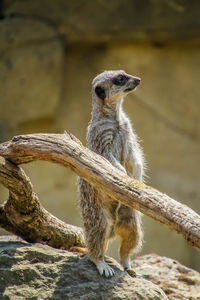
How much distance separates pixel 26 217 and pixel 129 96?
211 inches

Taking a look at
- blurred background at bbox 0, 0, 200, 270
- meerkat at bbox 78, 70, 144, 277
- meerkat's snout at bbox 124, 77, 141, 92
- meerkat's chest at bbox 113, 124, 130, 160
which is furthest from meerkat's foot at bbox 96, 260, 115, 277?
blurred background at bbox 0, 0, 200, 270

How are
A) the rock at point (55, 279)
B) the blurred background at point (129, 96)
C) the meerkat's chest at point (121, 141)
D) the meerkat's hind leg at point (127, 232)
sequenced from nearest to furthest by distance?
the rock at point (55, 279) → the meerkat's hind leg at point (127, 232) → the meerkat's chest at point (121, 141) → the blurred background at point (129, 96)

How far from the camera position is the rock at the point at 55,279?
12.6 ft

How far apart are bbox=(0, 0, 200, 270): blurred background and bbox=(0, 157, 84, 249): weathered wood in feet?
15.0

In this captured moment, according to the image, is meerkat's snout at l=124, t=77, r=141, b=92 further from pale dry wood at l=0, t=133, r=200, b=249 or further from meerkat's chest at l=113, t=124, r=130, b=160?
pale dry wood at l=0, t=133, r=200, b=249

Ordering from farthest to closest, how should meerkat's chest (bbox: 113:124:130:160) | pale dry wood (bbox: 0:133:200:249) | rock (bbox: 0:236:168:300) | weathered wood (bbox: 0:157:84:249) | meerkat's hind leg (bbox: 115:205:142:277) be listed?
meerkat's chest (bbox: 113:124:130:160), meerkat's hind leg (bbox: 115:205:142:277), weathered wood (bbox: 0:157:84:249), rock (bbox: 0:236:168:300), pale dry wood (bbox: 0:133:200:249)

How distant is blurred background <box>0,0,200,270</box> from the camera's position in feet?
29.5

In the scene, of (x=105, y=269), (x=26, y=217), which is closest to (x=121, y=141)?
(x=26, y=217)

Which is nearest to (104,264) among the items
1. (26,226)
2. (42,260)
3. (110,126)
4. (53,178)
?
(42,260)

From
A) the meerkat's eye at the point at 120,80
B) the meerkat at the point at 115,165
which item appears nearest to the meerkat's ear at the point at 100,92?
the meerkat at the point at 115,165

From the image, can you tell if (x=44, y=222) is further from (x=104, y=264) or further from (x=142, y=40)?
(x=142, y=40)

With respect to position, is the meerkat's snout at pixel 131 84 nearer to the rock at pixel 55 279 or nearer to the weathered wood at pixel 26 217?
the weathered wood at pixel 26 217

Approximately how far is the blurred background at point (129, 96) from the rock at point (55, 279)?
201 inches

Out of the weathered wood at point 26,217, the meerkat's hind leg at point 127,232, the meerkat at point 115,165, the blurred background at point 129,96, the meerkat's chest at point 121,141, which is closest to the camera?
the weathered wood at point 26,217
